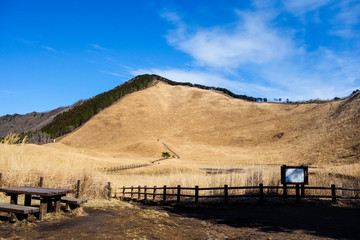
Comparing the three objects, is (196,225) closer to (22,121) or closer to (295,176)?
(295,176)

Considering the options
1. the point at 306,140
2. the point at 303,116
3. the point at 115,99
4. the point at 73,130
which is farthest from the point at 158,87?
the point at 306,140

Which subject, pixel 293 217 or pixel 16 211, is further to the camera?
pixel 293 217

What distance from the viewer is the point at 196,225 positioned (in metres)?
10.5

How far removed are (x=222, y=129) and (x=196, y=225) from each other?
87.9 metres

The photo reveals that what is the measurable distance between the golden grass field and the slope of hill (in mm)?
263

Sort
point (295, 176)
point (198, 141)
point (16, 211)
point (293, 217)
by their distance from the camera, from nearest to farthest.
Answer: point (16, 211), point (293, 217), point (295, 176), point (198, 141)

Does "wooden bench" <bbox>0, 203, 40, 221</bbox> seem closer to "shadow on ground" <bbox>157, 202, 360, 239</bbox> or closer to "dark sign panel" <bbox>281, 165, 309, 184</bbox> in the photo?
"shadow on ground" <bbox>157, 202, 360, 239</bbox>

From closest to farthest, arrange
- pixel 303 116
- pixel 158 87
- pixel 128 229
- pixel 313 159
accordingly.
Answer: pixel 128 229, pixel 313 159, pixel 303 116, pixel 158 87

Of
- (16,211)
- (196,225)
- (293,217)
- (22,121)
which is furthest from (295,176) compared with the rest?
(22,121)

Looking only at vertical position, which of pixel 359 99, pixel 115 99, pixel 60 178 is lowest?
pixel 60 178

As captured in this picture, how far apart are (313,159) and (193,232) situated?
47.1 m

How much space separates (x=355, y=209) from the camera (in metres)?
13.2

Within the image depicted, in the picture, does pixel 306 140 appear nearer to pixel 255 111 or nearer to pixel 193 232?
pixel 255 111

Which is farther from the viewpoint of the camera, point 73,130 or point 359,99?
point 73,130
